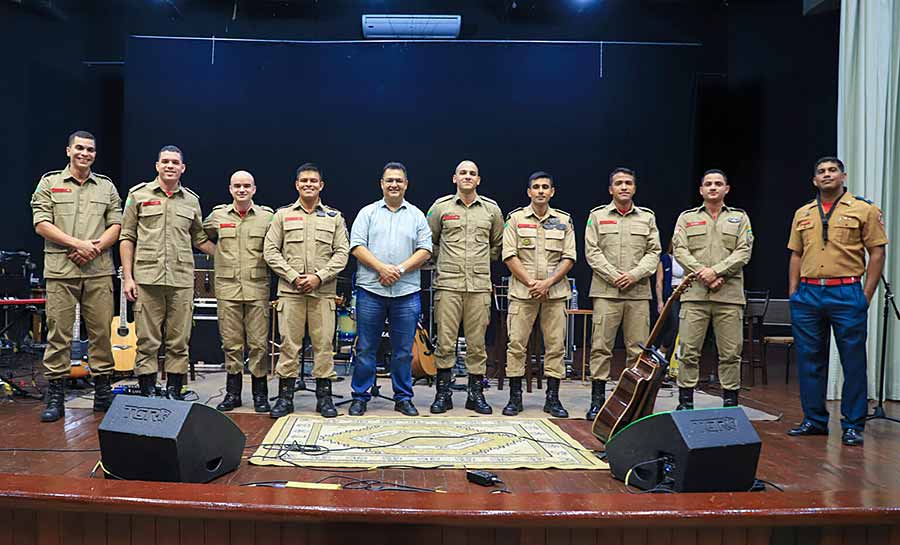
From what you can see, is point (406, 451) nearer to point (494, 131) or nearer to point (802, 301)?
point (802, 301)

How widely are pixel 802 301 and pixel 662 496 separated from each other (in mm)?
2981

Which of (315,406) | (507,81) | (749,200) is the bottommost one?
(315,406)

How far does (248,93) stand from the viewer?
9125 millimetres

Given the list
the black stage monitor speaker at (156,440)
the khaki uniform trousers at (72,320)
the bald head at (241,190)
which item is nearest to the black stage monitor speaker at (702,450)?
the black stage monitor speaker at (156,440)

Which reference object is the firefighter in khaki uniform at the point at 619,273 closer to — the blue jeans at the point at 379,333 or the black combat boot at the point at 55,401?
the blue jeans at the point at 379,333

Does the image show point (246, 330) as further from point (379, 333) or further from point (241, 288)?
point (379, 333)

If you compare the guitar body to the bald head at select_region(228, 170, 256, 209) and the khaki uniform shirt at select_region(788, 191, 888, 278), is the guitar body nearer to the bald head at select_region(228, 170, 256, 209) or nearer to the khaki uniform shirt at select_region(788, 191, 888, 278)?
the bald head at select_region(228, 170, 256, 209)

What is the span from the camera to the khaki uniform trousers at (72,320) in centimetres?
427

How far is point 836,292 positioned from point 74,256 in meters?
4.55

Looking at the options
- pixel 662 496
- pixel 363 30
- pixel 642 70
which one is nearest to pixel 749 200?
pixel 642 70

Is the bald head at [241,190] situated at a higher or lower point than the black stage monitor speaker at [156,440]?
higher

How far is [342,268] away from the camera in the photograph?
4629 mm

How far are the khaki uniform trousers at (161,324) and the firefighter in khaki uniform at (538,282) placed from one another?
215 centimetres

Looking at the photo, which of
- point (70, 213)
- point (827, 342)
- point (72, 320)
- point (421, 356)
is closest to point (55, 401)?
point (72, 320)
